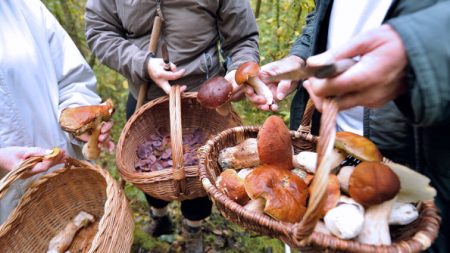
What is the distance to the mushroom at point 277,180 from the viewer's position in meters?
0.99

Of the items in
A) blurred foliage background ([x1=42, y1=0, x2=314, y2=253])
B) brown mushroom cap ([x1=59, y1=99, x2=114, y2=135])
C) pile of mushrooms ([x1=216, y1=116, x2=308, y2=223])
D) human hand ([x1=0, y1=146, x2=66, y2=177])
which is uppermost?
pile of mushrooms ([x1=216, y1=116, x2=308, y2=223])

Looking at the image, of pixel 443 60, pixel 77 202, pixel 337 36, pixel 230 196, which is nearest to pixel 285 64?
pixel 337 36

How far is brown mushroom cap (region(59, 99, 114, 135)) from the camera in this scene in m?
1.57

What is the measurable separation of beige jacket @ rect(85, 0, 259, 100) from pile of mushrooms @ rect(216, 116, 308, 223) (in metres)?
0.87

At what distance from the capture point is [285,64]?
1.50 meters

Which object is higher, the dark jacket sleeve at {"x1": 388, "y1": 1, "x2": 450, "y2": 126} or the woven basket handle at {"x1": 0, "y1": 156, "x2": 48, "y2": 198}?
the dark jacket sleeve at {"x1": 388, "y1": 1, "x2": 450, "y2": 126}

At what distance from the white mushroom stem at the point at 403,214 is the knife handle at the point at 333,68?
489 millimetres

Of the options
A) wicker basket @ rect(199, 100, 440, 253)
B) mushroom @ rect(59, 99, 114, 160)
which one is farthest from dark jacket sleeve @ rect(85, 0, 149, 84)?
wicker basket @ rect(199, 100, 440, 253)

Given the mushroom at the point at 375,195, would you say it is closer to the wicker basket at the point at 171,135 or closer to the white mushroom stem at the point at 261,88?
the white mushroom stem at the point at 261,88

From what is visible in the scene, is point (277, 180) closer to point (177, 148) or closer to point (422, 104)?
point (422, 104)

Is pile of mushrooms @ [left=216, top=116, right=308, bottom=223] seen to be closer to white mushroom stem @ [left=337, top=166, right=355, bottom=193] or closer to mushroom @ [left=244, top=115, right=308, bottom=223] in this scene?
mushroom @ [left=244, top=115, right=308, bottom=223]

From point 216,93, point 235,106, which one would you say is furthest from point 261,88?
point 235,106

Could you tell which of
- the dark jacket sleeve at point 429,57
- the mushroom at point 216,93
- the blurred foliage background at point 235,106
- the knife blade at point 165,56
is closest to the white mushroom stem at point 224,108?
the mushroom at point 216,93

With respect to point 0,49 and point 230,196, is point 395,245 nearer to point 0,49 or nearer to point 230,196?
point 230,196
